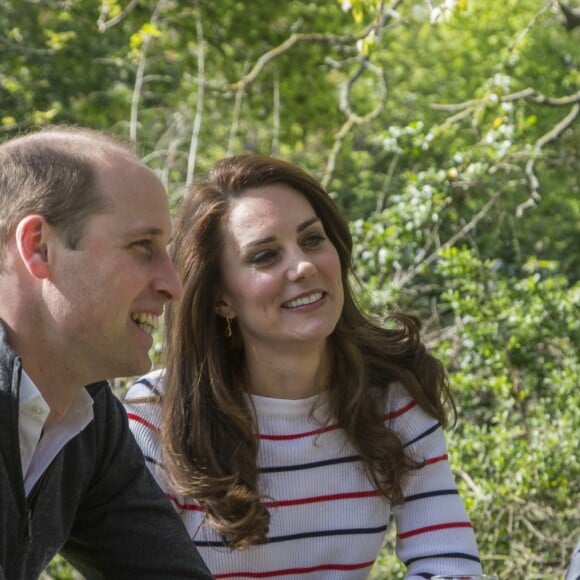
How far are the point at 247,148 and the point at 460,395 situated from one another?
13.2 feet

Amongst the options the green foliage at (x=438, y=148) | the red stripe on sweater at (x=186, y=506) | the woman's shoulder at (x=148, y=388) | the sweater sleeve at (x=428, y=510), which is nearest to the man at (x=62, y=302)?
the red stripe on sweater at (x=186, y=506)

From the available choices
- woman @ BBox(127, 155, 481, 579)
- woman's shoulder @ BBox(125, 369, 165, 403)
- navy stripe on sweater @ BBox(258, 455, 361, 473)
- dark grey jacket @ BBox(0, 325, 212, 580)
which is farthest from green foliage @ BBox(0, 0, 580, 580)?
dark grey jacket @ BBox(0, 325, 212, 580)

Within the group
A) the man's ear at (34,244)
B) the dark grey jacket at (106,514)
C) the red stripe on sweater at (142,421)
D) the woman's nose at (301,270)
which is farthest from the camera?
the red stripe on sweater at (142,421)

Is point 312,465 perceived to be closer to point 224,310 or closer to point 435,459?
point 435,459

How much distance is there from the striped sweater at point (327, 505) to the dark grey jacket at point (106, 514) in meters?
0.45

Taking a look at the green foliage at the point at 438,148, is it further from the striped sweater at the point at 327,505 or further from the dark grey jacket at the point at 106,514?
the dark grey jacket at the point at 106,514

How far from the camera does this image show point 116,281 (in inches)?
75.1

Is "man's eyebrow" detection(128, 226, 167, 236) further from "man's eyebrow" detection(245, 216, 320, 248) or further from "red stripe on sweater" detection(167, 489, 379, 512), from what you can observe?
"red stripe on sweater" detection(167, 489, 379, 512)

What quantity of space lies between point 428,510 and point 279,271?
68cm

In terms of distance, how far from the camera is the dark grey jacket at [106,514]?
2059 mm

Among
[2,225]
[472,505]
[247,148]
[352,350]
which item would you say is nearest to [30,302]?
[2,225]

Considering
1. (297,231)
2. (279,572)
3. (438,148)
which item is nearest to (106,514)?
(279,572)

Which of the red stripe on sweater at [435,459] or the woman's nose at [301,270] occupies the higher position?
the woman's nose at [301,270]

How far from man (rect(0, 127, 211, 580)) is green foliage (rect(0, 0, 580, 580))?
4.26ft
